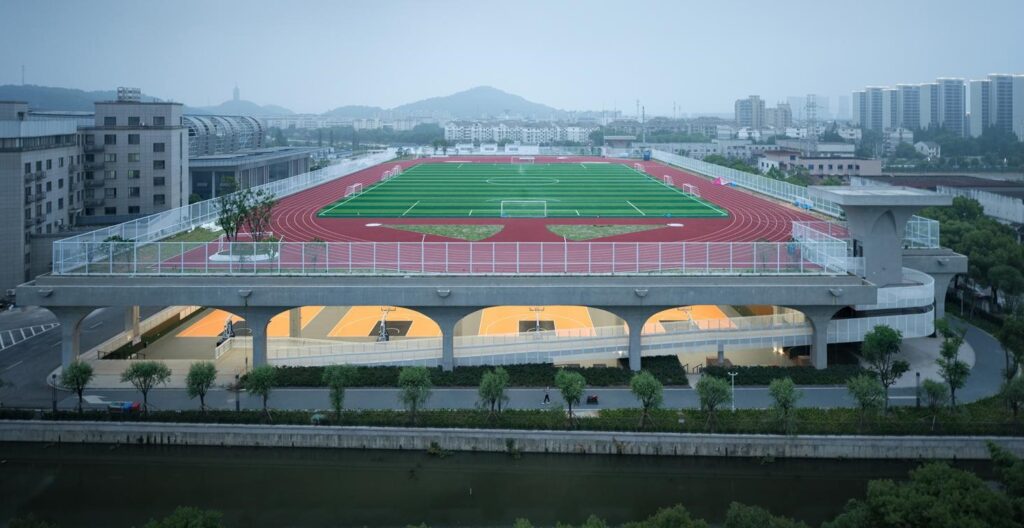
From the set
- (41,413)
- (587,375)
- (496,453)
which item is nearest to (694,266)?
(587,375)

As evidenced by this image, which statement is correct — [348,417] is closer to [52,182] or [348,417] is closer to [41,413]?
[41,413]

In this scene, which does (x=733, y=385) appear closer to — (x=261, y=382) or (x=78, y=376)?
(x=261, y=382)

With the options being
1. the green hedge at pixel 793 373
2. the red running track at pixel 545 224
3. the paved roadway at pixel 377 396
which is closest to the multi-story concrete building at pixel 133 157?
the red running track at pixel 545 224

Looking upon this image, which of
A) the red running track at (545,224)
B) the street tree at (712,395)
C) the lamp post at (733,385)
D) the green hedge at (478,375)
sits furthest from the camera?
the red running track at (545,224)

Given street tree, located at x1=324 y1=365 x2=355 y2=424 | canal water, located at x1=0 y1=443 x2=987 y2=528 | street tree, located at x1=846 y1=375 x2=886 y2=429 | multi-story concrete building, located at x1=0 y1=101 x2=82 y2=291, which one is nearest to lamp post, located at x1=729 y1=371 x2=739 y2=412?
canal water, located at x1=0 y1=443 x2=987 y2=528

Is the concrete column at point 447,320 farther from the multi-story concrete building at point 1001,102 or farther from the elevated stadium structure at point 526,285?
the multi-story concrete building at point 1001,102

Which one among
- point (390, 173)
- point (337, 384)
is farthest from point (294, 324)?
point (390, 173)
